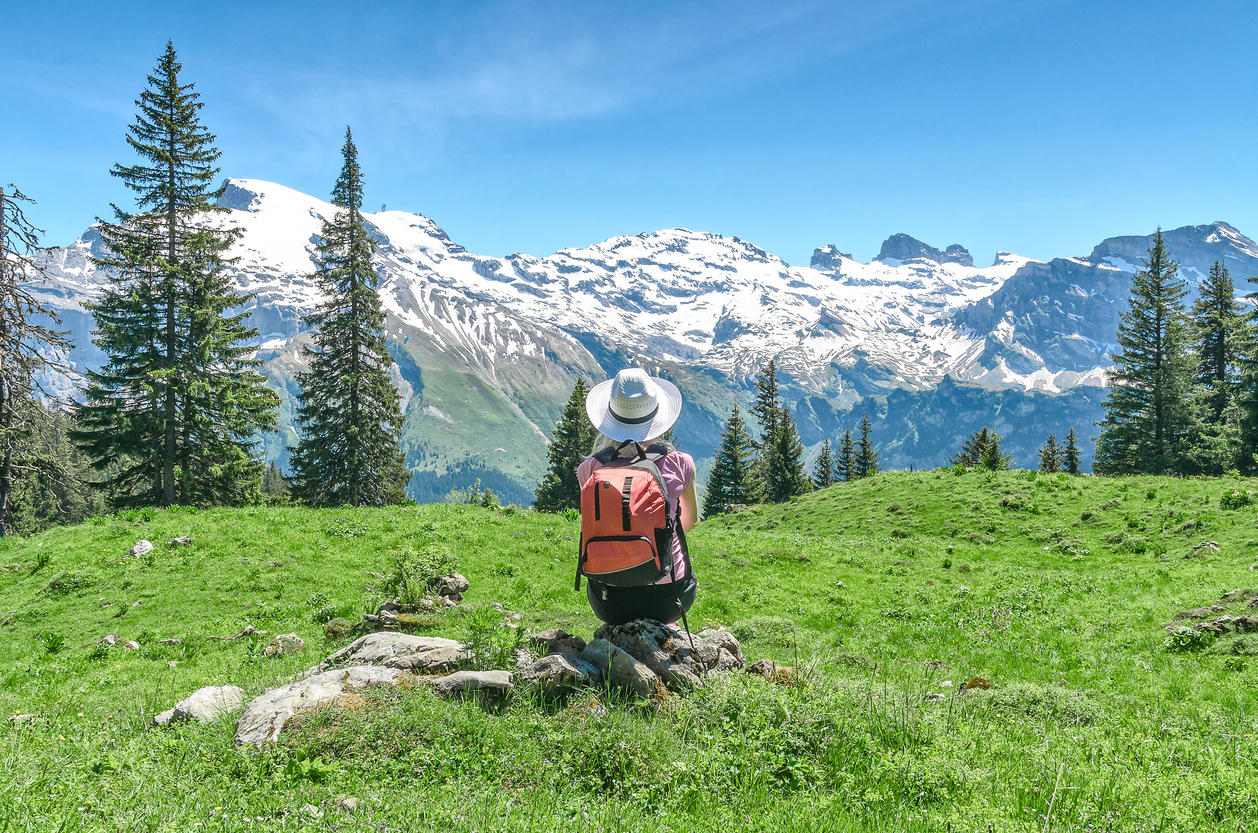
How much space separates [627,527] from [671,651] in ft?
6.31

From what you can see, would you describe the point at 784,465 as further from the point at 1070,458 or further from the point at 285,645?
the point at 285,645

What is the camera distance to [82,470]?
3083 inches

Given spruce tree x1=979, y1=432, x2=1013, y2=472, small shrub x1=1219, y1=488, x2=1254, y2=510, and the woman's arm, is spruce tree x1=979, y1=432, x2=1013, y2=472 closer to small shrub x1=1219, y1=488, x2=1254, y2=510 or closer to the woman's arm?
small shrub x1=1219, y1=488, x2=1254, y2=510

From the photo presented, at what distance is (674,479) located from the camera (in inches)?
270

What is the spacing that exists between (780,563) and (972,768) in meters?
14.0

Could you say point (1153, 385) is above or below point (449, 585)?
above

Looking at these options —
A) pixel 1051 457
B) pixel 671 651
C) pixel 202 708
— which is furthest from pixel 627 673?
pixel 1051 457

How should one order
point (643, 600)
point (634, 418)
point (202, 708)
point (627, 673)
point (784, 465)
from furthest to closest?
point (784, 465) → point (643, 600) → point (634, 418) → point (627, 673) → point (202, 708)

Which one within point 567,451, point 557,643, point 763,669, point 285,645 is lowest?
point 285,645

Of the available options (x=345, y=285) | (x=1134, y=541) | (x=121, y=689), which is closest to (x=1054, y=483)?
(x=1134, y=541)

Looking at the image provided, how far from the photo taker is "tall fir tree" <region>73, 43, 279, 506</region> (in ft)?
92.7

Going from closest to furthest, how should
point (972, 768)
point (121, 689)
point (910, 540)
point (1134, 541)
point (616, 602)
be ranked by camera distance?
point (972, 768) < point (616, 602) < point (121, 689) < point (1134, 541) < point (910, 540)

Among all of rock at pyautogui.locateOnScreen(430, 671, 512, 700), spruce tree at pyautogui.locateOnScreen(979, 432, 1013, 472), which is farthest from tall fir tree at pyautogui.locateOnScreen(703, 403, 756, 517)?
rock at pyautogui.locateOnScreen(430, 671, 512, 700)

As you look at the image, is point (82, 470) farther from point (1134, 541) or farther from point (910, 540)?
point (1134, 541)
